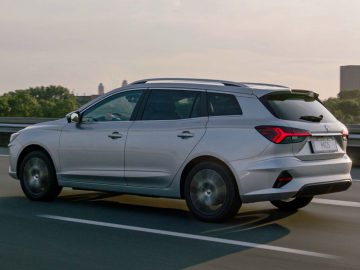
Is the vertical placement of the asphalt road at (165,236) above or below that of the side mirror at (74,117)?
below

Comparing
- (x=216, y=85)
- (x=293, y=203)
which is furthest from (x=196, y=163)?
(x=293, y=203)

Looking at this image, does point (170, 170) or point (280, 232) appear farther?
point (170, 170)

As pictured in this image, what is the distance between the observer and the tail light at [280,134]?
25.2ft

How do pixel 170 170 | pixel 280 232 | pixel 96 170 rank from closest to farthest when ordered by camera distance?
pixel 280 232
pixel 170 170
pixel 96 170

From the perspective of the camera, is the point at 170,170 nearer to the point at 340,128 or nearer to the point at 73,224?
the point at 73,224

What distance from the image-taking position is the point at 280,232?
25.0 ft

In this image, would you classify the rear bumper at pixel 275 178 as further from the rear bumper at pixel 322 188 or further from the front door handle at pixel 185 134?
the front door handle at pixel 185 134

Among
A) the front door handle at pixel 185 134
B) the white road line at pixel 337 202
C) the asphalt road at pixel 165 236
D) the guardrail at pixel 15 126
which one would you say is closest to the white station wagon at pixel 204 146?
the front door handle at pixel 185 134

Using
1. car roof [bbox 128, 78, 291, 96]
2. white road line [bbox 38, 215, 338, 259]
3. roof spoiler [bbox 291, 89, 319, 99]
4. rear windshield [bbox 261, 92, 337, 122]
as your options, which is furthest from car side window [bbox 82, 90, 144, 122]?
roof spoiler [bbox 291, 89, 319, 99]

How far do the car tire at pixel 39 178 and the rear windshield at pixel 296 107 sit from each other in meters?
3.15

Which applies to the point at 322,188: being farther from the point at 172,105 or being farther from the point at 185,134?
the point at 172,105

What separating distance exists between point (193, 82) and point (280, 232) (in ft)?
6.77

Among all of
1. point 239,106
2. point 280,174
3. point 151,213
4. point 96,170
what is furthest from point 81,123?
point 280,174

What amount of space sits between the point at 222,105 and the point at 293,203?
170cm
